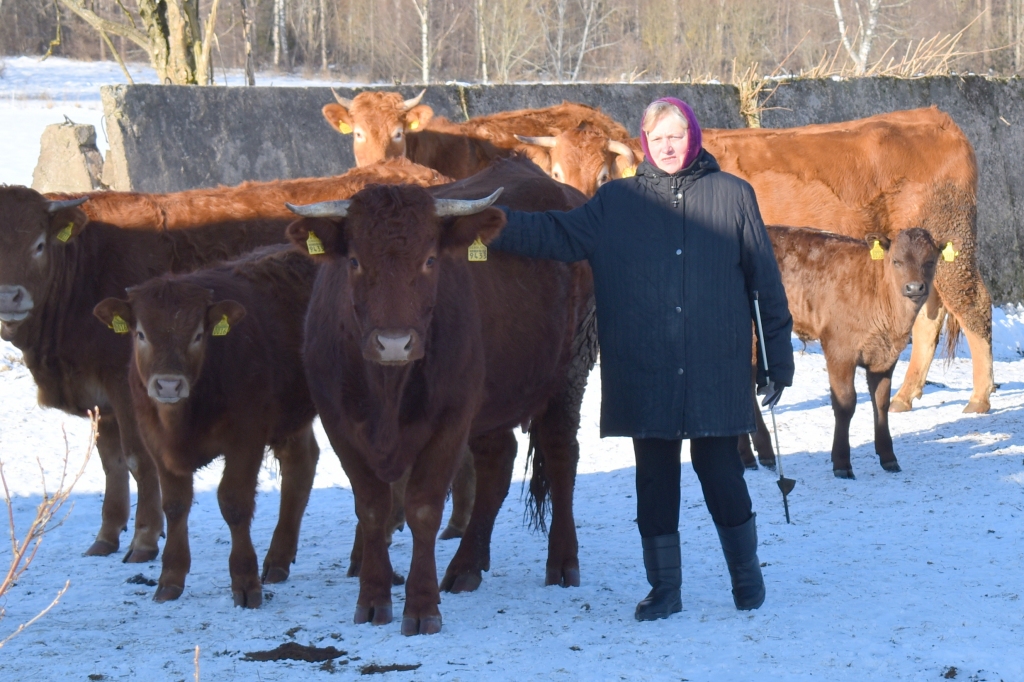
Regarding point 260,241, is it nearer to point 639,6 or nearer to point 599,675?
point 599,675

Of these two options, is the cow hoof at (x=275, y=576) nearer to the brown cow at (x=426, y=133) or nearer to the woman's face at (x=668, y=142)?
the woman's face at (x=668, y=142)

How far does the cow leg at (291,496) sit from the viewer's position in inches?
223

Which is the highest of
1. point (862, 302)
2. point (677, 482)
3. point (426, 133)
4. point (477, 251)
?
point (426, 133)

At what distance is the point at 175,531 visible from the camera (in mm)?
5277

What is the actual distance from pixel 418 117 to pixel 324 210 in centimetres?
649

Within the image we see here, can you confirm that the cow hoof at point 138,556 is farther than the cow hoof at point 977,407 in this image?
No

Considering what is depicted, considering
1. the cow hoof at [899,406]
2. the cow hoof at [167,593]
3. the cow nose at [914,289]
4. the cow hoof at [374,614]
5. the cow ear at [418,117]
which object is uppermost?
the cow ear at [418,117]

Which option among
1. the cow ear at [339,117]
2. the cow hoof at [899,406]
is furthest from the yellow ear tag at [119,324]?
the cow hoof at [899,406]

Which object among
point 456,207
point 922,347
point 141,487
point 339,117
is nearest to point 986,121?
point 922,347

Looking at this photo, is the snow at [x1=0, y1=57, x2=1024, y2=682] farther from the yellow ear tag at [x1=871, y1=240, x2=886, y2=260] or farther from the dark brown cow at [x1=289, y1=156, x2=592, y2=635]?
the yellow ear tag at [x1=871, y1=240, x2=886, y2=260]

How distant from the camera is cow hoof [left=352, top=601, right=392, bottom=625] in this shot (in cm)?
466

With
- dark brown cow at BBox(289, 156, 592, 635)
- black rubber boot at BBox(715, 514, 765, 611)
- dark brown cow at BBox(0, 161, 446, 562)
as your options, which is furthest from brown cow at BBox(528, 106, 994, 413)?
black rubber boot at BBox(715, 514, 765, 611)

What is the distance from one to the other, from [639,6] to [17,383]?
30743 millimetres

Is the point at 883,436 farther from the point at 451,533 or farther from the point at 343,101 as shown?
the point at 343,101
